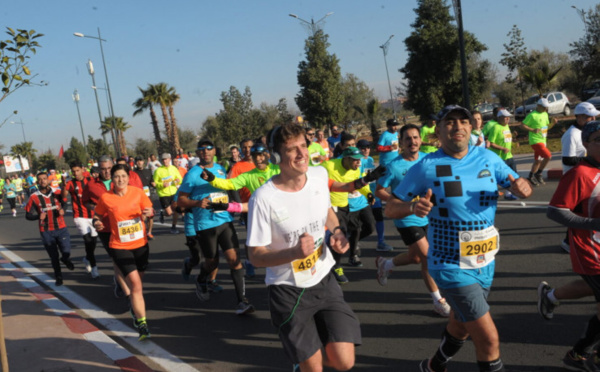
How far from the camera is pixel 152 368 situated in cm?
446

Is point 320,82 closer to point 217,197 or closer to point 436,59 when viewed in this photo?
point 436,59

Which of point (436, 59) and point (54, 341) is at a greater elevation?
point (436, 59)

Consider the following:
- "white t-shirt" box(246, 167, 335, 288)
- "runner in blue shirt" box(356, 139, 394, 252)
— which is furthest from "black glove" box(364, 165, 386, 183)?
"runner in blue shirt" box(356, 139, 394, 252)

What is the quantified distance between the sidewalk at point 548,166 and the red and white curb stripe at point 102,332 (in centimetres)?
1107

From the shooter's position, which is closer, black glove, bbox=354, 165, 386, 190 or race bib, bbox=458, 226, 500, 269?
race bib, bbox=458, 226, 500, 269

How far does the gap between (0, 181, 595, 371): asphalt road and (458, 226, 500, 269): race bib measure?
3.69ft

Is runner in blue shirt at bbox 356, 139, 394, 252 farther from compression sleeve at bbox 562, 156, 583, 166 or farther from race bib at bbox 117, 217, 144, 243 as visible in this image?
race bib at bbox 117, 217, 144, 243

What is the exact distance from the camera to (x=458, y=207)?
10.4 ft

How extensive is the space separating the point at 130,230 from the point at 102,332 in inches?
47.2

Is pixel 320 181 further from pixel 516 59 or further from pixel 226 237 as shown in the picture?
pixel 516 59

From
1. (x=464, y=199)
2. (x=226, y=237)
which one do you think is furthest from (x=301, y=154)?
(x=226, y=237)

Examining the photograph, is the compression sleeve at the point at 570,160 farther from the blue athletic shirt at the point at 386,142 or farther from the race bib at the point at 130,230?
the race bib at the point at 130,230

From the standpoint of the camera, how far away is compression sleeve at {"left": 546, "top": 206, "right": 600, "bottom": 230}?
3285 mm

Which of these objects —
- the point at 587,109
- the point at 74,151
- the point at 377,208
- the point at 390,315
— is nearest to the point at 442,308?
the point at 390,315
